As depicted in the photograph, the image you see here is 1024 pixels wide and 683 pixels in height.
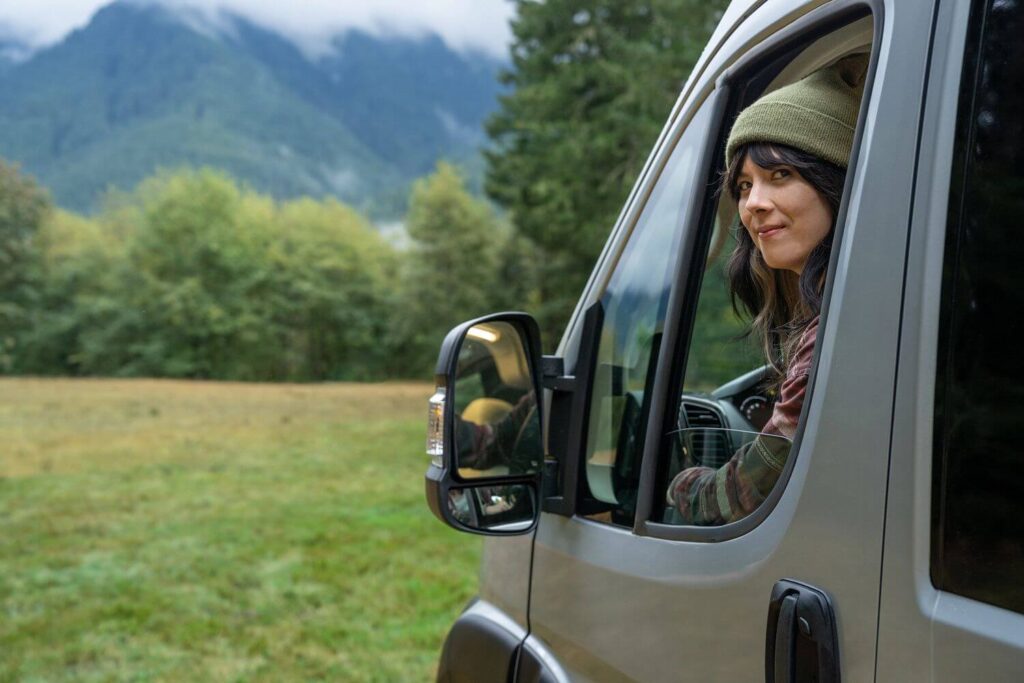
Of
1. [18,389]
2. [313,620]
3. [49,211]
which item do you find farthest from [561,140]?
[49,211]

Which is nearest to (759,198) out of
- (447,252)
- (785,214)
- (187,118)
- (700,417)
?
(785,214)

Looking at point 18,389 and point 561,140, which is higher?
point 561,140

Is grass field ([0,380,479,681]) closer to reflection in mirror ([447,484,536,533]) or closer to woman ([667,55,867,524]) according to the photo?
reflection in mirror ([447,484,536,533])

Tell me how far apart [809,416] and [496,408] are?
0.66 metres

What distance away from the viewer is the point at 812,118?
1.19 m

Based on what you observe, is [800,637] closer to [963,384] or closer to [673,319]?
[963,384]

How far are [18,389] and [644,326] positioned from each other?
24172mm

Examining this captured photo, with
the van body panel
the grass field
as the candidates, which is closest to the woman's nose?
the van body panel

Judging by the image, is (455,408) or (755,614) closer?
(755,614)

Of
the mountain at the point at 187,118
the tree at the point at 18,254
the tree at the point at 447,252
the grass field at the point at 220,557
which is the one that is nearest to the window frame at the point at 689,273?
the grass field at the point at 220,557

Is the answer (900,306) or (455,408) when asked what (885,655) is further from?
(455,408)

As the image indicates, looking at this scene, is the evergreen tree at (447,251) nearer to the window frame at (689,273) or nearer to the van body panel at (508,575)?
the van body panel at (508,575)

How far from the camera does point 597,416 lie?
1597 mm

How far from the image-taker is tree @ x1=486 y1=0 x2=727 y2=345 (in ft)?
41.0
